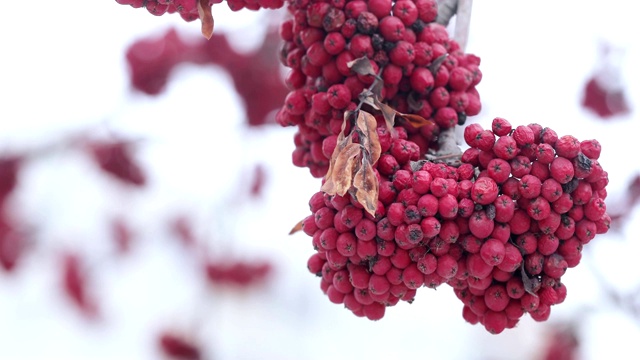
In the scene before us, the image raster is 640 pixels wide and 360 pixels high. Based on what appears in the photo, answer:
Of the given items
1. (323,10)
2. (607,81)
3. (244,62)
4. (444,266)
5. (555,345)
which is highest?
(244,62)

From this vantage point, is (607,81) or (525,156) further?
(607,81)

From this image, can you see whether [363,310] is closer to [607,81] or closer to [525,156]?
[525,156]

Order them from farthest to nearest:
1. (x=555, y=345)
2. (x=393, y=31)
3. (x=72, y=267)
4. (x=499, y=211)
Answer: (x=72, y=267)
(x=555, y=345)
(x=393, y=31)
(x=499, y=211)

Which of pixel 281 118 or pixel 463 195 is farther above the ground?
pixel 281 118

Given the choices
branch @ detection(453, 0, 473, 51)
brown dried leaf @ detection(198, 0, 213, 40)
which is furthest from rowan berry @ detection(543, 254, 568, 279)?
brown dried leaf @ detection(198, 0, 213, 40)

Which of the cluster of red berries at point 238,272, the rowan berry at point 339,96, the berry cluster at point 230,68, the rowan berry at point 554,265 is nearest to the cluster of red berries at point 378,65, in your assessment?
the rowan berry at point 339,96

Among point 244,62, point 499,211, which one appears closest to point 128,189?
point 244,62

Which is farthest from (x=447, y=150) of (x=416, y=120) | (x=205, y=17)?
(x=205, y=17)

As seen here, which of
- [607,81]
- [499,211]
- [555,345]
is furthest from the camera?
[555,345]
